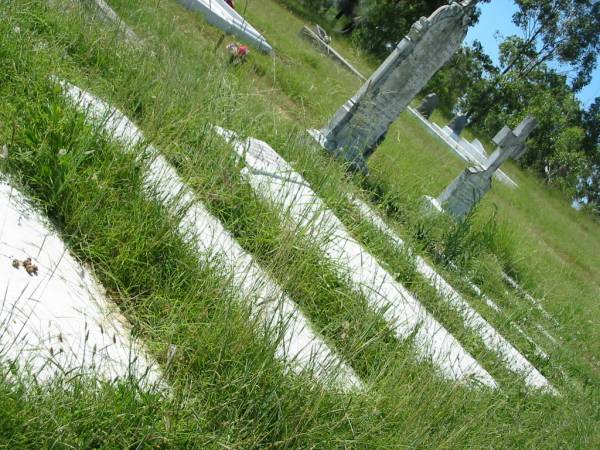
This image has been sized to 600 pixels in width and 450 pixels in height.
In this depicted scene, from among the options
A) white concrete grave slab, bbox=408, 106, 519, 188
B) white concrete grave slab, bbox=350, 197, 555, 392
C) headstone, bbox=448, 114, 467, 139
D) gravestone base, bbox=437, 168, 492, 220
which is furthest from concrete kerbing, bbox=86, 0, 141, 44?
headstone, bbox=448, 114, 467, 139

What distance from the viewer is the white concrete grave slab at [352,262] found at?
341 centimetres

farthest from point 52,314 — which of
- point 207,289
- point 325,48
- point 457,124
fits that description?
point 457,124

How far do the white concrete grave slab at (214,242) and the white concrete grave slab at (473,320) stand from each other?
182 cm

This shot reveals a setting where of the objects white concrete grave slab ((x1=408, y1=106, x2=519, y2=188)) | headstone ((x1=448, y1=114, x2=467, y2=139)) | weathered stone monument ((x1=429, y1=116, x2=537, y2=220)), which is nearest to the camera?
weathered stone monument ((x1=429, y1=116, x2=537, y2=220))

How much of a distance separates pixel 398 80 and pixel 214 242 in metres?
4.27

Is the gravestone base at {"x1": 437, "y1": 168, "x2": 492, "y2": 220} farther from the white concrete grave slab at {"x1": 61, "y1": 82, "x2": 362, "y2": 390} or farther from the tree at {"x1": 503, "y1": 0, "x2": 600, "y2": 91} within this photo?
the tree at {"x1": 503, "y1": 0, "x2": 600, "y2": 91}

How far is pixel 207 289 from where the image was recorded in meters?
2.54

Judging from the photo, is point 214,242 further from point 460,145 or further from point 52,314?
point 460,145

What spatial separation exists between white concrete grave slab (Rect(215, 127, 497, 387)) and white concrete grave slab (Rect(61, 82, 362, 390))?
0.47 metres

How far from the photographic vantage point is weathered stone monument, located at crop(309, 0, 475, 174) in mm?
6605

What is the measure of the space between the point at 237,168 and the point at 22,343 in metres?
2.14

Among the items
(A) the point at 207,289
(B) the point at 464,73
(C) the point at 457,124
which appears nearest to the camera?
(A) the point at 207,289

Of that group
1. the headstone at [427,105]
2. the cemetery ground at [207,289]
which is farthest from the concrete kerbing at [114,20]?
the headstone at [427,105]

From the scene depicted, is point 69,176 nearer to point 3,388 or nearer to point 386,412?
point 3,388
